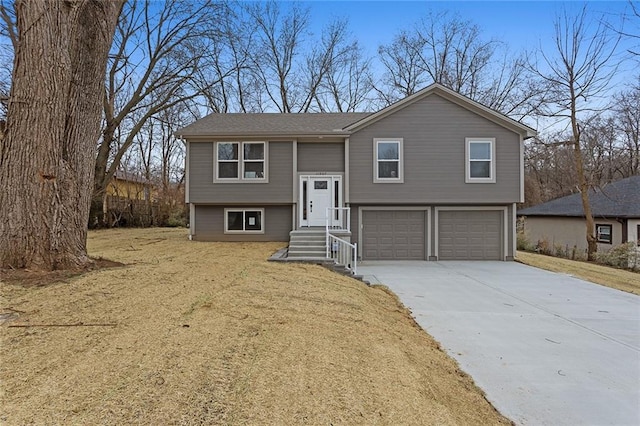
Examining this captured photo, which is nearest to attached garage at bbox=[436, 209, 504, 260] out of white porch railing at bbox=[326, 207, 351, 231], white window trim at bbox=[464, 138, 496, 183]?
white window trim at bbox=[464, 138, 496, 183]

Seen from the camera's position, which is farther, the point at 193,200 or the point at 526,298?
the point at 193,200

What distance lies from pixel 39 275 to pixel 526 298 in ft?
29.7

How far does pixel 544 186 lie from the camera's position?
105 ft

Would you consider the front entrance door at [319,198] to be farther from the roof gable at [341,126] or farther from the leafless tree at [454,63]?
the leafless tree at [454,63]

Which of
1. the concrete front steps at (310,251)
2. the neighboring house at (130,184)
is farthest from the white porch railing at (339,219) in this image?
the neighboring house at (130,184)

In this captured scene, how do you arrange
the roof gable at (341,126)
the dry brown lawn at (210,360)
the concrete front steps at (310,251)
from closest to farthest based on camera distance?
the dry brown lawn at (210,360), the concrete front steps at (310,251), the roof gable at (341,126)

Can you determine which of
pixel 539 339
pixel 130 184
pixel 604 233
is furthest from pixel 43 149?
pixel 130 184

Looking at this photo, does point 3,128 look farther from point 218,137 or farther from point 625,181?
point 625,181

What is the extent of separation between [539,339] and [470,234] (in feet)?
28.1

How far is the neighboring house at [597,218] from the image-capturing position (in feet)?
54.7

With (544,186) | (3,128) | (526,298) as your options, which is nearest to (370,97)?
(544,186)

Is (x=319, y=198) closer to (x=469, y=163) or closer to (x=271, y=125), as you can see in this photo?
(x=271, y=125)

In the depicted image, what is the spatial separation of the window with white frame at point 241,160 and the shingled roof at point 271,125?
0.47 m

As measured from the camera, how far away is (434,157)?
41.5ft
